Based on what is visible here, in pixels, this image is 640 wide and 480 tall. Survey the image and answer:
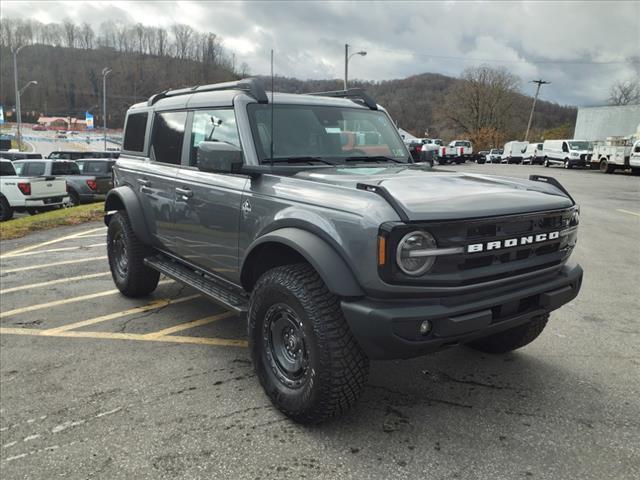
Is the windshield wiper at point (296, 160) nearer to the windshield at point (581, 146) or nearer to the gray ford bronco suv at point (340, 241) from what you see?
the gray ford bronco suv at point (340, 241)

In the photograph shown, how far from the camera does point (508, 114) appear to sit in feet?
258

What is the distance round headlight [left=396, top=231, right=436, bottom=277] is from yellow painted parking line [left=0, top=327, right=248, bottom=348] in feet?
7.25

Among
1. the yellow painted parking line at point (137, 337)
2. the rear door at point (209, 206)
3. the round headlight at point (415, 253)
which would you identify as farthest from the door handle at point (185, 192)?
the round headlight at point (415, 253)

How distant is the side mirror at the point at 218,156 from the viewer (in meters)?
3.33

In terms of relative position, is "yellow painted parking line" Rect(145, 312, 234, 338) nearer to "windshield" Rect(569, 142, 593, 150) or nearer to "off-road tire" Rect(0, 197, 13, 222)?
"off-road tire" Rect(0, 197, 13, 222)

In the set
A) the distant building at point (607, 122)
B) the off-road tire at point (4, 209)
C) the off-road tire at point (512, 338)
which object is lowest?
the off-road tire at point (4, 209)

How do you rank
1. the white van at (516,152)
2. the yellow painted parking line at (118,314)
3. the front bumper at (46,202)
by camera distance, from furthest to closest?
1. the white van at (516,152)
2. the front bumper at (46,202)
3. the yellow painted parking line at (118,314)

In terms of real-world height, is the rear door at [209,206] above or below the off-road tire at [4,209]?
above

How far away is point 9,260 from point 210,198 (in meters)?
5.83

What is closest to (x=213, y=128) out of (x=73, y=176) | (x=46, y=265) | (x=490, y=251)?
(x=490, y=251)

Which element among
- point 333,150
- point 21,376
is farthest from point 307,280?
point 21,376

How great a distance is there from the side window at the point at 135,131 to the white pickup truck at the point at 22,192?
969 centimetres

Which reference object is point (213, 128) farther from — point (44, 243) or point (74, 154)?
point (74, 154)

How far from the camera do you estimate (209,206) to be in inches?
155
